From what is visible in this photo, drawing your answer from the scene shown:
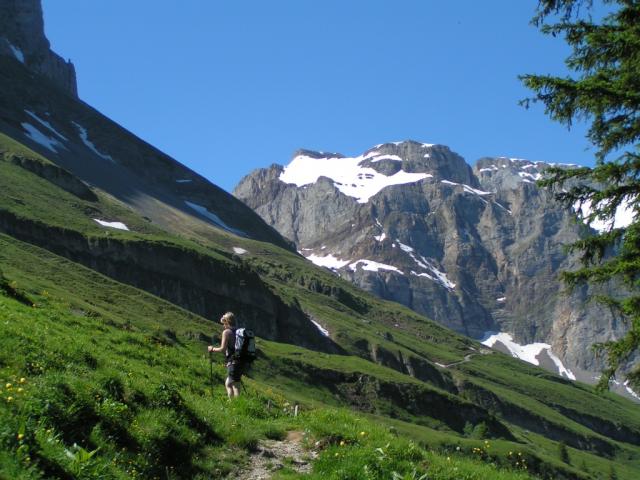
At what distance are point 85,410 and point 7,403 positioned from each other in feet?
5.26

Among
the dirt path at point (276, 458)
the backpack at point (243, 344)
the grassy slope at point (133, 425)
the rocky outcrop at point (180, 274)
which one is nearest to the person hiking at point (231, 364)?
the backpack at point (243, 344)

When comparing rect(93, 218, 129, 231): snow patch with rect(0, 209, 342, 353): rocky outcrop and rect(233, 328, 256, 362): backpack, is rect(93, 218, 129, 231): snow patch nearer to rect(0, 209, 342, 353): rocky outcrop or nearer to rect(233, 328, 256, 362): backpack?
rect(0, 209, 342, 353): rocky outcrop

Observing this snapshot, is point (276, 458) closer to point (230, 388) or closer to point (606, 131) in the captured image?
point (230, 388)

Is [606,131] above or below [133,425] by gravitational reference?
above

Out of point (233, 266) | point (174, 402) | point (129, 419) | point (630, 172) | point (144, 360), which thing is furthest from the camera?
point (233, 266)

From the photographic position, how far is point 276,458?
51.1ft

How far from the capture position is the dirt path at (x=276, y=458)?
1460 cm

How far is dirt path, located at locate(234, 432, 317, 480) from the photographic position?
14.6 m

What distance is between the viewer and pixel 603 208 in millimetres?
19734

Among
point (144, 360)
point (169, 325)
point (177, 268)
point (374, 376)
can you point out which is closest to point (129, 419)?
point (144, 360)

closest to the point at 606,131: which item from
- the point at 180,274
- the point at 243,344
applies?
the point at 243,344

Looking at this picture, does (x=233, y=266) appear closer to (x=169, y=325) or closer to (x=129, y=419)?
(x=169, y=325)

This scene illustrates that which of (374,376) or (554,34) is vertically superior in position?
(554,34)

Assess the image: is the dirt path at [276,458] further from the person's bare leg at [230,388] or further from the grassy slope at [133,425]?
the person's bare leg at [230,388]
